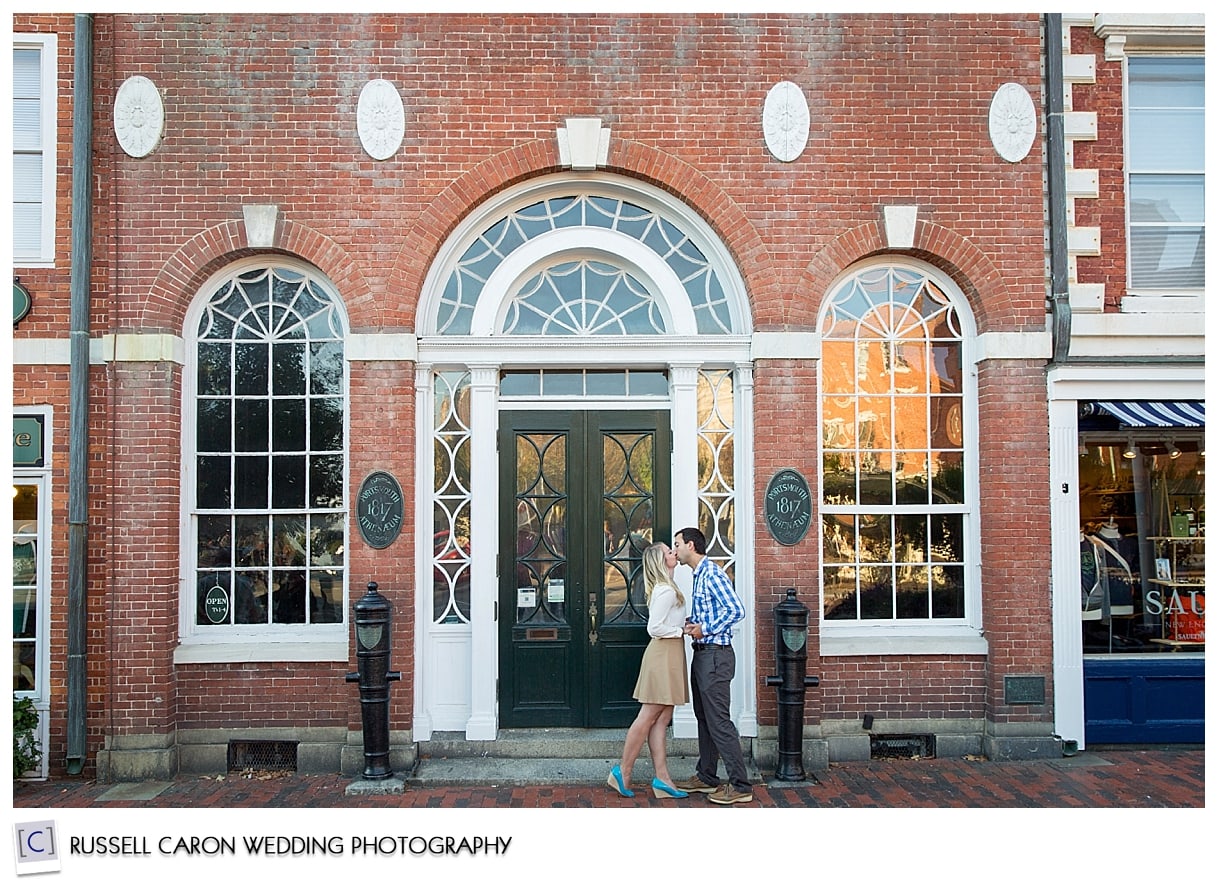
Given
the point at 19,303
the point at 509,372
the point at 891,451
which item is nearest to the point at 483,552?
the point at 509,372

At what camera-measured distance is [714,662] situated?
6.74m

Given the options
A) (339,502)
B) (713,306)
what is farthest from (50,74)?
(713,306)

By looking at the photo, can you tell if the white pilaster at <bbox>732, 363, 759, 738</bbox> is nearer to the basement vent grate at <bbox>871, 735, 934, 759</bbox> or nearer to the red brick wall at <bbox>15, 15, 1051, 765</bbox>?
the red brick wall at <bbox>15, 15, 1051, 765</bbox>

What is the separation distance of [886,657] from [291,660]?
189 inches

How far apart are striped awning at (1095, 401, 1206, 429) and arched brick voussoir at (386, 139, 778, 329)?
9.80 feet

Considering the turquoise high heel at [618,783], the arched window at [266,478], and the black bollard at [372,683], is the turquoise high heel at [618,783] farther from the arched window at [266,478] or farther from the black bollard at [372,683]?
the arched window at [266,478]

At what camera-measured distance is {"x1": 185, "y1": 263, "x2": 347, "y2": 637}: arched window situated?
25.8 feet

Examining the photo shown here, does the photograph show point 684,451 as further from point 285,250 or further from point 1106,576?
point 1106,576

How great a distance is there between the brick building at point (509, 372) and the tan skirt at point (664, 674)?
1.11 m

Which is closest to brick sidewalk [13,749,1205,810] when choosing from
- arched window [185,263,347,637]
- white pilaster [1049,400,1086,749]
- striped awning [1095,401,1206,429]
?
white pilaster [1049,400,1086,749]

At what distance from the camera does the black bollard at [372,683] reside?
708 cm

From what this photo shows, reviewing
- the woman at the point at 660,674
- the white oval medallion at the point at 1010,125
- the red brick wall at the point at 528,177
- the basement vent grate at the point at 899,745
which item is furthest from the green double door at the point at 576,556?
the white oval medallion at the point at 1010,125

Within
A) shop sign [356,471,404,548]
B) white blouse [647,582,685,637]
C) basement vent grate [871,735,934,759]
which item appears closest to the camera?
white blouse [647,582,685,637]

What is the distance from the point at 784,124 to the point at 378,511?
4.55 m
